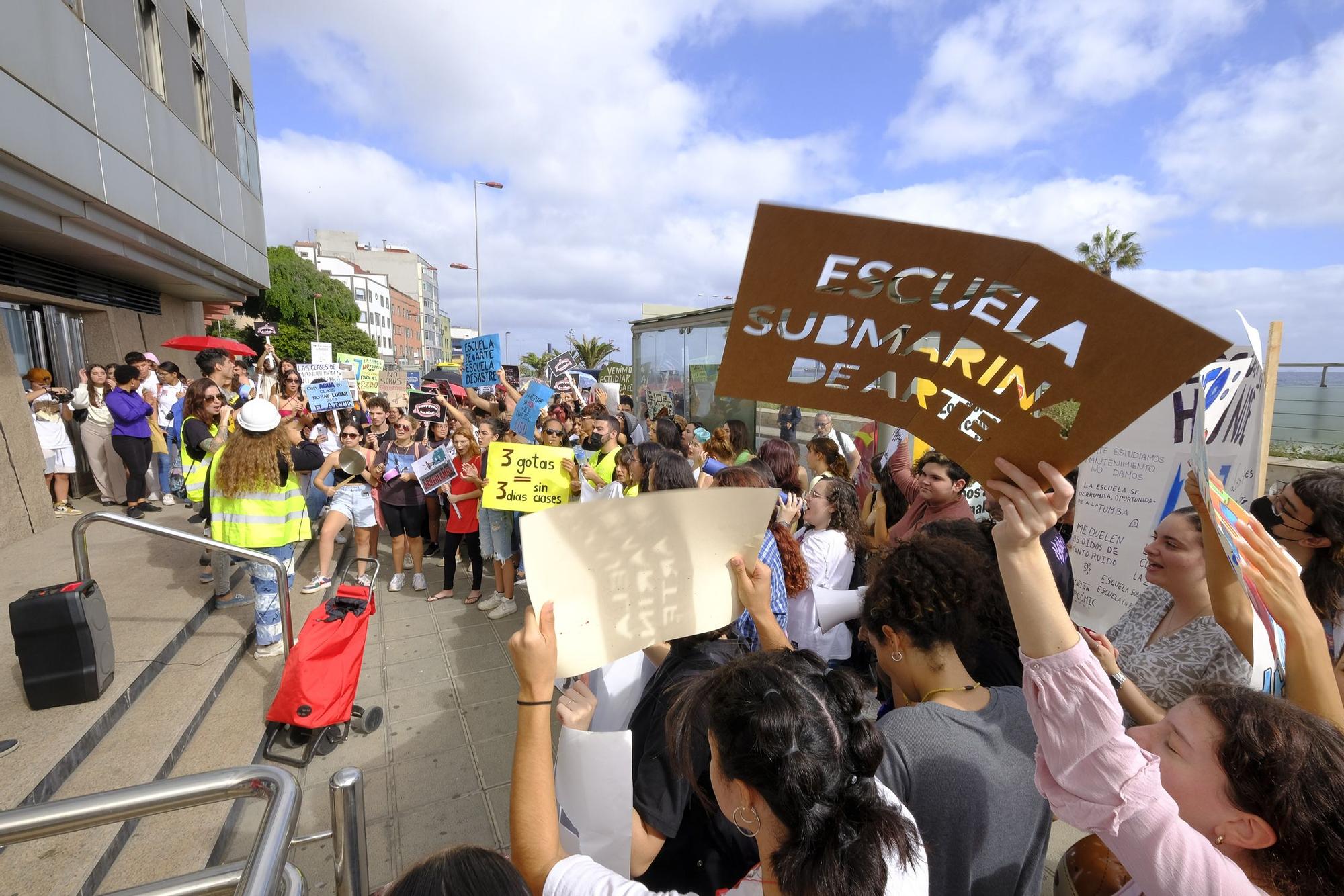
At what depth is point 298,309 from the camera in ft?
135

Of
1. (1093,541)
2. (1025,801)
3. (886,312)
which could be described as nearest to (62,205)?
(886,312)

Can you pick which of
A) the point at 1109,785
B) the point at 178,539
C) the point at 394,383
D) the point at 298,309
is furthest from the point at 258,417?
the point at 298,309

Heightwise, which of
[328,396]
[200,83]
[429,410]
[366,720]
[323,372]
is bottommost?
[366,720]

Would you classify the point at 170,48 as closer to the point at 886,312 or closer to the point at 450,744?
the point at 450,744

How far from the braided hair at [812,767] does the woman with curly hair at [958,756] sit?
0.34 m

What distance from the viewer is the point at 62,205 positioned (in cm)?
703

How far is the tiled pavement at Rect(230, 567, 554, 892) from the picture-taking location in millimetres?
2980

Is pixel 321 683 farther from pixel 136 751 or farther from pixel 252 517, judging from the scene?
pixel 252 517

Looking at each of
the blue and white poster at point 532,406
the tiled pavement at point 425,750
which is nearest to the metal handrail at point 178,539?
the tiled pavement at point 425,750

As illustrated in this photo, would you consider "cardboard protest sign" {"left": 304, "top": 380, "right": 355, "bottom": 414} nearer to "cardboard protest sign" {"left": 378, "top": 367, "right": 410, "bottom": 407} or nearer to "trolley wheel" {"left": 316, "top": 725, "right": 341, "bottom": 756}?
"cardboard protest sign" {"left": 378, "top": 367, "right": 410, "bottom": 407}

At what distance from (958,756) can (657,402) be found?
11.5 metres

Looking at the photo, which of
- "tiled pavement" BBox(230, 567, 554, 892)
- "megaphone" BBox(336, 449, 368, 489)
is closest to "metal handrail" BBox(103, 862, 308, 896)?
"tiled pavement" BBox(230, 567, 554, 892)

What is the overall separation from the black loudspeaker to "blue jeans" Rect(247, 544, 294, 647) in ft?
3.27

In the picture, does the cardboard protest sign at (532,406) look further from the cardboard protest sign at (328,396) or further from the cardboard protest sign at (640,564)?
the cardboard protest sign at (640,564)
